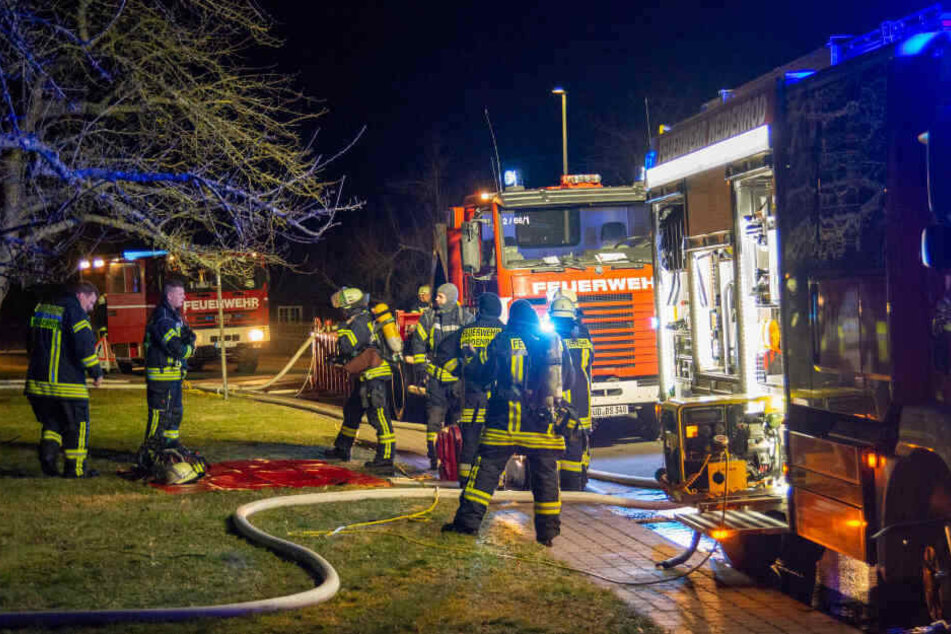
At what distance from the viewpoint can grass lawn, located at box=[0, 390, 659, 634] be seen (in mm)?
5203

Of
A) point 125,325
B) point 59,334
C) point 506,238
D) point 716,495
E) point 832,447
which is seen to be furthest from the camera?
point 125,325

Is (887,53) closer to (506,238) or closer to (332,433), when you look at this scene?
(506,238)

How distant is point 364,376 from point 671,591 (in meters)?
5.03

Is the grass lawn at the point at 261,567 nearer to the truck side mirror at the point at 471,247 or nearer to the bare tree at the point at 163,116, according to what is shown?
the bare tree at the point at 163,116

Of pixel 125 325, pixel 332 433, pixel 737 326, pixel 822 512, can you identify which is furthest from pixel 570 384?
pixel 125 325

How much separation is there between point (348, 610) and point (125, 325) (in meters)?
20.6

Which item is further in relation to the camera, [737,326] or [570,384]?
[570,384]

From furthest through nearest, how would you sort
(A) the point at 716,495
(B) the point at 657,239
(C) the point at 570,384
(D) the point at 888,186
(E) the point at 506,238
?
(E) the point at 506,238 < (B) the point at 657,239 < (C) the point at 570,384 < (A) the point at 716,495 < (D) the point at 888,186

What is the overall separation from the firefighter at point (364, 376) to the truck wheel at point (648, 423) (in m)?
3.63

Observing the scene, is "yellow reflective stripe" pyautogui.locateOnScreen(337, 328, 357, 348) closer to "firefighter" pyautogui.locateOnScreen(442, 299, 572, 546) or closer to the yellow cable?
the yellow cable

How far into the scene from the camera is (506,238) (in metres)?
12.6

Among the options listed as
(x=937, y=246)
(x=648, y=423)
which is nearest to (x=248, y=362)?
(x=648, y=423)

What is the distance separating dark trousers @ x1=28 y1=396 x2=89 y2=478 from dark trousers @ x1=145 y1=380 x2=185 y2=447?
580 mm

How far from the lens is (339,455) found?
35.7 feet
